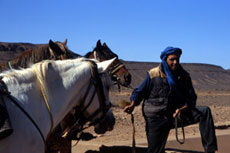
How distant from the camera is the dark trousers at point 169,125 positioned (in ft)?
16.4

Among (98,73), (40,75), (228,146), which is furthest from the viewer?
(228,146)

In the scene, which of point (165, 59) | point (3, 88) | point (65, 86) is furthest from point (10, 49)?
point (3, 88)

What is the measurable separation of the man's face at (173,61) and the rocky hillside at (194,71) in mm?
65240

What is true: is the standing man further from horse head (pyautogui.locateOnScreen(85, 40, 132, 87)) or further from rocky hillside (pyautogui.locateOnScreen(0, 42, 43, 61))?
rocky hillside (pyautogui.locateOnScreen(0, 42, 43, 61))

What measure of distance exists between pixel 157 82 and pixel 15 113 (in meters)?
2.74

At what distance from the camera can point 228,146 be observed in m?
8.02

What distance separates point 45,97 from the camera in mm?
3127

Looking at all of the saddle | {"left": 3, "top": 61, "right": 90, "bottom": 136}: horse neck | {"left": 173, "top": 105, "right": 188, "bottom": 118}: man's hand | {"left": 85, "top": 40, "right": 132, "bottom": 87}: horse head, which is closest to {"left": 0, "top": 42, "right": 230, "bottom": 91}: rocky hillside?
{"left": 85, "top": 40, "right": 132, "bottom": 87}: horse head

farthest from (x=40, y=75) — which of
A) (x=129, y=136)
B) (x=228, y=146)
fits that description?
(x=129, y=136)

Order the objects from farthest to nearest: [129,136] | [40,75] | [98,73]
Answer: [129,136], [98,73], [40,75]

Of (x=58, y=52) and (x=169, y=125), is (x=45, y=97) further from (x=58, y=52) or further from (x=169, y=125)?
(x=169, y=125)

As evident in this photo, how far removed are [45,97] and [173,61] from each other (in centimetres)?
240

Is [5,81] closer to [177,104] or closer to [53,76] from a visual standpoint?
[53,76]

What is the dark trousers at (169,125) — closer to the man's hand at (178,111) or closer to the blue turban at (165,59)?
the man's hand at (178,111)
